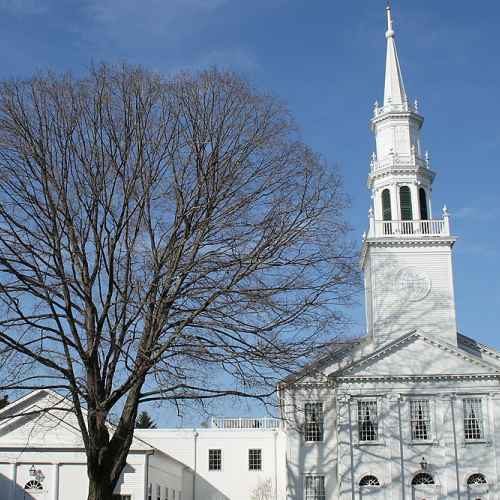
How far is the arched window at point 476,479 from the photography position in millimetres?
37794

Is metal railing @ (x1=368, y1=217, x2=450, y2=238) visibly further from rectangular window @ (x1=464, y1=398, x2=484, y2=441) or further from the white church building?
rectangular window @ (x1=464, y1=398, x2=484, y2=441)

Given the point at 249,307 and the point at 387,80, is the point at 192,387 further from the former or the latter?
the point at 387,80

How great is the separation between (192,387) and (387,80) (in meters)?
31.8

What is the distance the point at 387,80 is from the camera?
148ft

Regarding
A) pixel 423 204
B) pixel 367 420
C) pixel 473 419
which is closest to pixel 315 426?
pixel 367 420

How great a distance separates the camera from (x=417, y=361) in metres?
39.3

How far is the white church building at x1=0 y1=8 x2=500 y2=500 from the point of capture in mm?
33906

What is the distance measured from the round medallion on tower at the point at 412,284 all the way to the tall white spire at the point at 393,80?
32.0 feet

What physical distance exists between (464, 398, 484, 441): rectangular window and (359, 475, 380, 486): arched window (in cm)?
497

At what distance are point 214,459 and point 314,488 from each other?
397 inches

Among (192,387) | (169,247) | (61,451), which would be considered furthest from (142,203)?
(61,451)

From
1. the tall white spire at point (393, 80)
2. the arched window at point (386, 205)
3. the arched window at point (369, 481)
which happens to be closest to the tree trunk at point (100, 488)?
the arched window at point (369, 481)

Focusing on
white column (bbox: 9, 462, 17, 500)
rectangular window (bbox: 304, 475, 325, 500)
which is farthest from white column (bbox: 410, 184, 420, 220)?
white column (bbox: 9, 462, 17, 500)

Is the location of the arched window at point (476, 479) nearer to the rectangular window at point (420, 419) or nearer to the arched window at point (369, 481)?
the rectangular window at point (420, 419)
